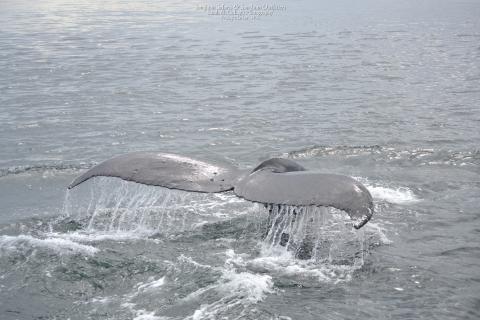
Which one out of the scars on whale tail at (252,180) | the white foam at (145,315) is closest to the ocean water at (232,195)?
the white foam at (145,315)

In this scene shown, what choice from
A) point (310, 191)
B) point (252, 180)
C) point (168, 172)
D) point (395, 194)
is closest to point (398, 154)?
point (395, 194)

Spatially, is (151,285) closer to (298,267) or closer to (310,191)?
(298,267)

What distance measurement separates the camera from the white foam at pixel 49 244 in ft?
25.0

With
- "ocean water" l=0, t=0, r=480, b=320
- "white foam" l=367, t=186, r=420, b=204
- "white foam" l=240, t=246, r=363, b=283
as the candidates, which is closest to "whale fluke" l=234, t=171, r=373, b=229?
"ocean water" l=0, t=0, r=480, b=320

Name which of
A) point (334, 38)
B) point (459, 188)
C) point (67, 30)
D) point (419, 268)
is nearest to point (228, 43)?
point (334, 38)

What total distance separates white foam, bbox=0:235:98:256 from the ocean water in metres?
0.03

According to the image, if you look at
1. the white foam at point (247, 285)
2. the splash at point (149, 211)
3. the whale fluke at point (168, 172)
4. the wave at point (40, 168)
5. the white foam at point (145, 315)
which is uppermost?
the whale fluke at point (168, 172)

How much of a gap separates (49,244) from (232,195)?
110 inches

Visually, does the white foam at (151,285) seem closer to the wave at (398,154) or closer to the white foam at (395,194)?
the white foam at (395,194)

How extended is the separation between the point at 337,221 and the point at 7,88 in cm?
1317

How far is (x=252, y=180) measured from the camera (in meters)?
6.13

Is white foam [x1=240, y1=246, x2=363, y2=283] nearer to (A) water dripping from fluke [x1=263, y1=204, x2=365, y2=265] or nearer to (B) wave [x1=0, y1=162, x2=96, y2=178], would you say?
(A) water dripping from fluke [x1=263, y1=204, x2=365, y2=265]

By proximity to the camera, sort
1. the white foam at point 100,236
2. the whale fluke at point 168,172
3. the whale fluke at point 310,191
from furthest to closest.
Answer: the white foam at point 100,236
the whale fluke at point 168,172
the whale fluke at point 310,191

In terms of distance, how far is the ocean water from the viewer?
21.6 ft
